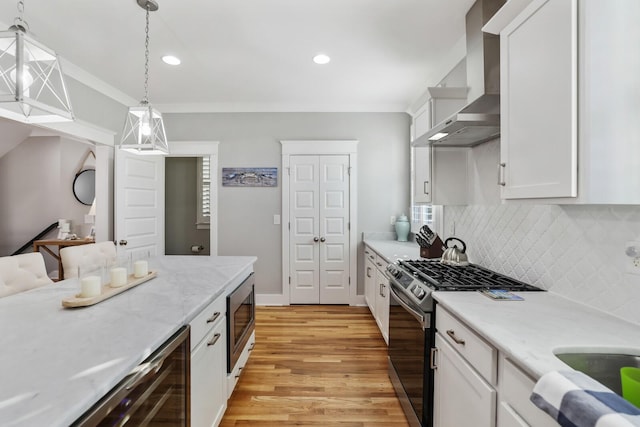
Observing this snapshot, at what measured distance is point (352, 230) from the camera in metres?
4.05

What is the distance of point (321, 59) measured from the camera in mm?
2807

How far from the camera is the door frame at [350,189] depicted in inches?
158

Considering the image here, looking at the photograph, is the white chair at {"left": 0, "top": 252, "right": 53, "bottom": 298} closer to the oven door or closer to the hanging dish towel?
the oven door

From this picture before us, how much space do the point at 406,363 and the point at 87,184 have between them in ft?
18.6

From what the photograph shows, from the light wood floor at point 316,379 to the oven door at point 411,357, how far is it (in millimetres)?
203

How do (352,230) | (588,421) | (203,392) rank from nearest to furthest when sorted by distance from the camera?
(588,421) → (203,392) → (352,230)

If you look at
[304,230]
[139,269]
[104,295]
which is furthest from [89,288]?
[304,230]

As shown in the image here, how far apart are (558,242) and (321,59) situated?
2.40 m

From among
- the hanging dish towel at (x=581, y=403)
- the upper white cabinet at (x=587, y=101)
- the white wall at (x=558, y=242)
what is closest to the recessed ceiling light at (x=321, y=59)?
the white wall at (x=558, y=242)

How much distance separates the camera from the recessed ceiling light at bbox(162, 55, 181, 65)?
279cm

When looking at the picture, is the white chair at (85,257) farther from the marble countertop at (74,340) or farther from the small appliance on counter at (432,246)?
the small appliance on counter at (432,246)

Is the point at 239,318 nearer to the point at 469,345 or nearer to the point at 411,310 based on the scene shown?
the point at 411,310

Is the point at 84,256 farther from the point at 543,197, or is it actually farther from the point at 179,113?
the point at 543,197

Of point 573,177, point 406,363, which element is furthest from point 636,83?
point 406,363
